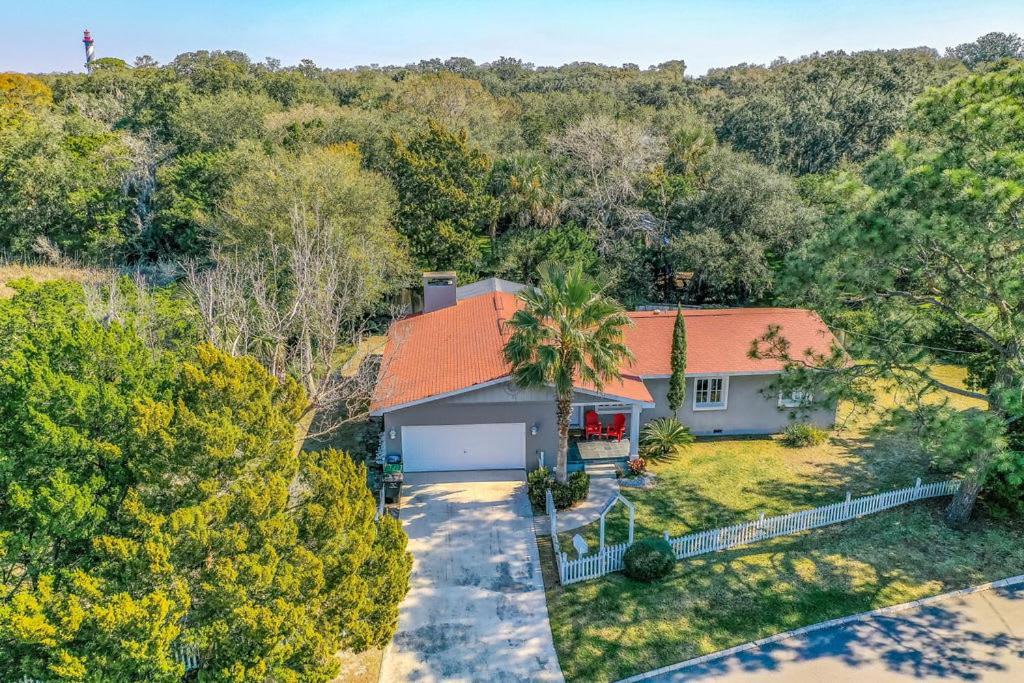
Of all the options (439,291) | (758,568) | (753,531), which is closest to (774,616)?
(758,568)

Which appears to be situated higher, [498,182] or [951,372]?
[498,182]

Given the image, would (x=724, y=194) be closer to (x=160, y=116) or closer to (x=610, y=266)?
(x=610, y=266)

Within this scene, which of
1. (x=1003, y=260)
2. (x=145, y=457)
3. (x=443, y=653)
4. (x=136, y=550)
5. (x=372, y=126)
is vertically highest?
(x=372, y=126)

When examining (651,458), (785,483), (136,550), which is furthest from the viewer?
(651,458)

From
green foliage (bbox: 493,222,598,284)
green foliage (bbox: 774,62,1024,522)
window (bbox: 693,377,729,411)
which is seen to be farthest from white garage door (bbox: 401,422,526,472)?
green foliage (bbox: 493,222,598,284)

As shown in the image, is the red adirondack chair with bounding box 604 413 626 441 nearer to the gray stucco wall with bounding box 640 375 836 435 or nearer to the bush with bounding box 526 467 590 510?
the gray stucco wall with bounding box 640 375 836 435

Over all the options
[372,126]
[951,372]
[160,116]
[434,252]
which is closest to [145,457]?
[434,252]
